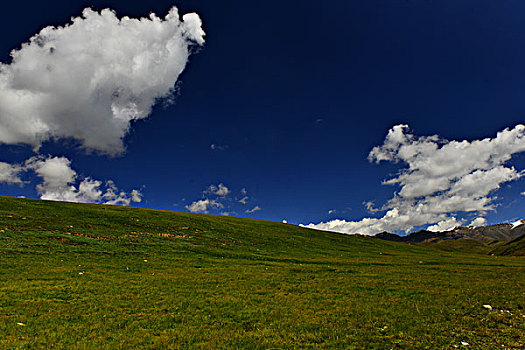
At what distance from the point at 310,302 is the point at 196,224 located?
53986 millimetres

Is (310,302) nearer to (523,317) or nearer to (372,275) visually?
(523,317)

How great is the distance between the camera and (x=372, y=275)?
101 ft

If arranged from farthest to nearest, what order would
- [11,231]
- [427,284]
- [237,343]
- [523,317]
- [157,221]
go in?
[157,221]
[11,231]
[427,284]
[523,317]
[237,343]

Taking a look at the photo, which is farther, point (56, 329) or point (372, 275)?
point (372, 275)

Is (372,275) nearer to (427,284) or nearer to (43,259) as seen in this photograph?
(427,284)

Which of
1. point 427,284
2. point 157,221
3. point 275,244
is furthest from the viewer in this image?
point 157,221

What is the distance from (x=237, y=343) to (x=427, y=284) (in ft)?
76.1

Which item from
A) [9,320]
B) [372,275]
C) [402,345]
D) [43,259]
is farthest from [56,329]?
[372,275]

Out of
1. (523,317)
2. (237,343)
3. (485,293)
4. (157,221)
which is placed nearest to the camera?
(237,343)

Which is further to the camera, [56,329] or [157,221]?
[157,221]

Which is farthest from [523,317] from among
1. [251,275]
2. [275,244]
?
[275,244]

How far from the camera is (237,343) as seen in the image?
11.7m

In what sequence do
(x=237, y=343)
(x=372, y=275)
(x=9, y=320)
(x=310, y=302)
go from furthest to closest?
1. (x=372, y=275)
2. (x=310, y=302)
3. (x=9, y=320)
4. (x=237, y=343)

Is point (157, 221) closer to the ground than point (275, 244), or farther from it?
farther from it
